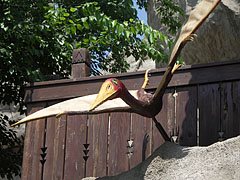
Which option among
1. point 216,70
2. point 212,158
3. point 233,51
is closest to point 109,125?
point 216,70

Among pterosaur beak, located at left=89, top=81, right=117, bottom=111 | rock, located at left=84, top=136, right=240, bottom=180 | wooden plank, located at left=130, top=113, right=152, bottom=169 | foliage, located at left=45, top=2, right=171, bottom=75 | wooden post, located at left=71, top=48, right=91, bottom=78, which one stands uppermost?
foliage, located at left=45, top=2, right=171, bottom=75

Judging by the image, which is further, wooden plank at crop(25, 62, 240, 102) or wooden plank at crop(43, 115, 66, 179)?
wooden plank at crop(43, 115, 66, 179)

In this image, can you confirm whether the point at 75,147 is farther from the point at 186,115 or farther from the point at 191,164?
the point at 191,164

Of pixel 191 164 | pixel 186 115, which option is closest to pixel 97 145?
pixel 186 115

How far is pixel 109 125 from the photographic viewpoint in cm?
424

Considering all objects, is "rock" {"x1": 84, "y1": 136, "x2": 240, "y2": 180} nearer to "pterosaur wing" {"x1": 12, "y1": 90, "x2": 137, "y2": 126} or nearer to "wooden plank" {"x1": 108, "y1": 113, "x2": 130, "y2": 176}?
"wooden plank" {"x1": 108, "y1": 113, "x2": 130, "y2": 176}

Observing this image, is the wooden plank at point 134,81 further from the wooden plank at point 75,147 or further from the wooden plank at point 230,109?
the wooden plank at point 75,147

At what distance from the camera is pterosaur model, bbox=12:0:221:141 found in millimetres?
3176

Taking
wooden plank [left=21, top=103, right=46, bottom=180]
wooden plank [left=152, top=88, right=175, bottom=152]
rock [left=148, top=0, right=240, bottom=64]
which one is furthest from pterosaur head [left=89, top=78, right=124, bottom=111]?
rock [left=148, top=0, right=240, bottom=64]

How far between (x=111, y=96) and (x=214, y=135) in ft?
3.17

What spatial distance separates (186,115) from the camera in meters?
3.78

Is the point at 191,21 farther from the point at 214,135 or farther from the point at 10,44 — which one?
the point at 10,44

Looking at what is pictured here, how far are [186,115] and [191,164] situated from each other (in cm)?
74

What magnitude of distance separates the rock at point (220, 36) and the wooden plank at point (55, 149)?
4253mm
